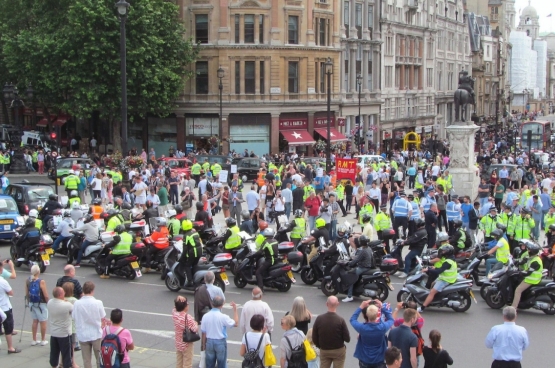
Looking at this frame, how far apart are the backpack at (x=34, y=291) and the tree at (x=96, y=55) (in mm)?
32483

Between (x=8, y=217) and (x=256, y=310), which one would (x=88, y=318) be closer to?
(x=256, y=310)

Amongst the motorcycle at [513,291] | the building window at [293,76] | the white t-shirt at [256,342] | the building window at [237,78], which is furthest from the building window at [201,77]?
the white t-shirt at [256,342]

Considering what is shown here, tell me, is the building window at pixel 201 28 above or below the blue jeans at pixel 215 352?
above

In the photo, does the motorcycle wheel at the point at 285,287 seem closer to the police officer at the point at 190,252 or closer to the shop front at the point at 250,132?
the police officer at the point at 190,252

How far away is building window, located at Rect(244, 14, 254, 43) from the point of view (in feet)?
174

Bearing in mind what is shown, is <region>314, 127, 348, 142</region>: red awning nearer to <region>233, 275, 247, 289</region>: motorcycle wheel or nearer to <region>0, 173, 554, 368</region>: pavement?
<region>0, 173, 554, 368</region>: pavement

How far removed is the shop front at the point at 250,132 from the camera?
5394 cm

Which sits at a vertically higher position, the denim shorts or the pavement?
the denim shorts

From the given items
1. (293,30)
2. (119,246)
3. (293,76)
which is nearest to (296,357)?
(119,246)

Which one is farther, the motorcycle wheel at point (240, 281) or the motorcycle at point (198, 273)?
the motorcycle wheel at point (240, 281)

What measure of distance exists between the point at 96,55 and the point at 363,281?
1226 inches

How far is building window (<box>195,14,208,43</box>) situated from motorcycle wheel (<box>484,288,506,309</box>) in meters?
39.4

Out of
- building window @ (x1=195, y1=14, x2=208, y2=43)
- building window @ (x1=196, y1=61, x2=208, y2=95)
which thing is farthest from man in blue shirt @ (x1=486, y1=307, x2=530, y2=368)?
building window @ (x1=195, y1=14, x2=208, y2=43)

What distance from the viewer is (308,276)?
748 inches
